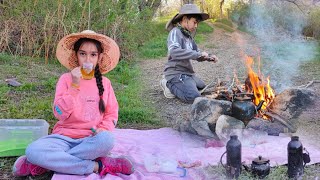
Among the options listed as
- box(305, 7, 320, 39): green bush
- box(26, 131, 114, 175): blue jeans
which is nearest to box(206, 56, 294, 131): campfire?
box(26, 131, 114, 175): blue jeans

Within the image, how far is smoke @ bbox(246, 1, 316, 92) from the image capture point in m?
8.55

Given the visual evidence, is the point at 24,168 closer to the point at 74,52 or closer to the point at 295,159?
the point at 74,52

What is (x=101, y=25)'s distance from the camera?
8703 mm

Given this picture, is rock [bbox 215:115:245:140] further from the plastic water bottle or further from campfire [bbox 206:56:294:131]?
the plastic water bottle

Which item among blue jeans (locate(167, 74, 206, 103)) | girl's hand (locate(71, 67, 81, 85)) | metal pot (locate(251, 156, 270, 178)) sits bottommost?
metal pot (locate(251, 156, 270, 178))

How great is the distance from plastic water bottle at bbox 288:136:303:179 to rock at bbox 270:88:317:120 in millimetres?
1371

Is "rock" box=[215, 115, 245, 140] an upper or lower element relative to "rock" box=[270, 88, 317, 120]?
lower

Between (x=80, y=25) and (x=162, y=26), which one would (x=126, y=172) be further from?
(x=162, y=26)

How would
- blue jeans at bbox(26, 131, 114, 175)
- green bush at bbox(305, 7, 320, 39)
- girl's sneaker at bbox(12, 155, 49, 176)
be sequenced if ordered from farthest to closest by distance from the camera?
green bush at bbox(305, 7, 320, 39) → girl's sneaker at bbox(12, 155, 49, 176) → blue jeans at bbox(26, 131, 114, 175)

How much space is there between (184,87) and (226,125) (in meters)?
1.62

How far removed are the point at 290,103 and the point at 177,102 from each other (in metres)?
1.67

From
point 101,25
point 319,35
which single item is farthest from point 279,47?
point 101,25

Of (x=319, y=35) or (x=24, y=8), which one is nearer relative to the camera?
(x=24, y=8)

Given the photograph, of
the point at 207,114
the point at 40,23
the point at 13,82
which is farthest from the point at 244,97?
the point at 40,23
